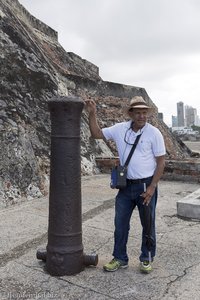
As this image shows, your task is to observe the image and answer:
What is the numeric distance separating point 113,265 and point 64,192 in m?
0.74

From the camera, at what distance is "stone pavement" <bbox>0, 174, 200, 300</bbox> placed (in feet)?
9.71

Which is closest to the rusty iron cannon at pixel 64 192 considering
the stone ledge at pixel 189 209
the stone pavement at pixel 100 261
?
the stone pavement at pixel 100 261

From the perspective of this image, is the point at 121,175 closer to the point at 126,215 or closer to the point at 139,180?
the point at 139,180

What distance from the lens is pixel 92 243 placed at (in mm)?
4117

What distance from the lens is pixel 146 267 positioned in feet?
10.9

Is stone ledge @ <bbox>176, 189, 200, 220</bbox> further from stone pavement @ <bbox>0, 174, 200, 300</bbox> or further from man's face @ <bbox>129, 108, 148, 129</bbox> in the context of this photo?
man's face @ <bbox>129, 108, 148, 129</bbox>

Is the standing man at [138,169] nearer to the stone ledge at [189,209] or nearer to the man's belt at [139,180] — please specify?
the man's belt at [139,180]

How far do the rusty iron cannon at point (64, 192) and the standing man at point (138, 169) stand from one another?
25cm

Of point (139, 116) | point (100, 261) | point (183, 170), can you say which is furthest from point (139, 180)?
point (183, 170)

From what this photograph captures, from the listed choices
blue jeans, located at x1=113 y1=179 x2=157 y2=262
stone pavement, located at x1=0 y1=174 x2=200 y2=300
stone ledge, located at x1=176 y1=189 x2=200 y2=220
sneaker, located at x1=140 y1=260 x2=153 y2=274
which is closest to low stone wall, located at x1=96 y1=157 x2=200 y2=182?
stone pavement, located at x1=0 y1=174 x2=200 y2=300

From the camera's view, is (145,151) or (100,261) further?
(100,261)

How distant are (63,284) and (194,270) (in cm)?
111

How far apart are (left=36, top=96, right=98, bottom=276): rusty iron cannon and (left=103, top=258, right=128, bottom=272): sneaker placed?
0.71ft

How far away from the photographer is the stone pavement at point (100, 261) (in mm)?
2959
